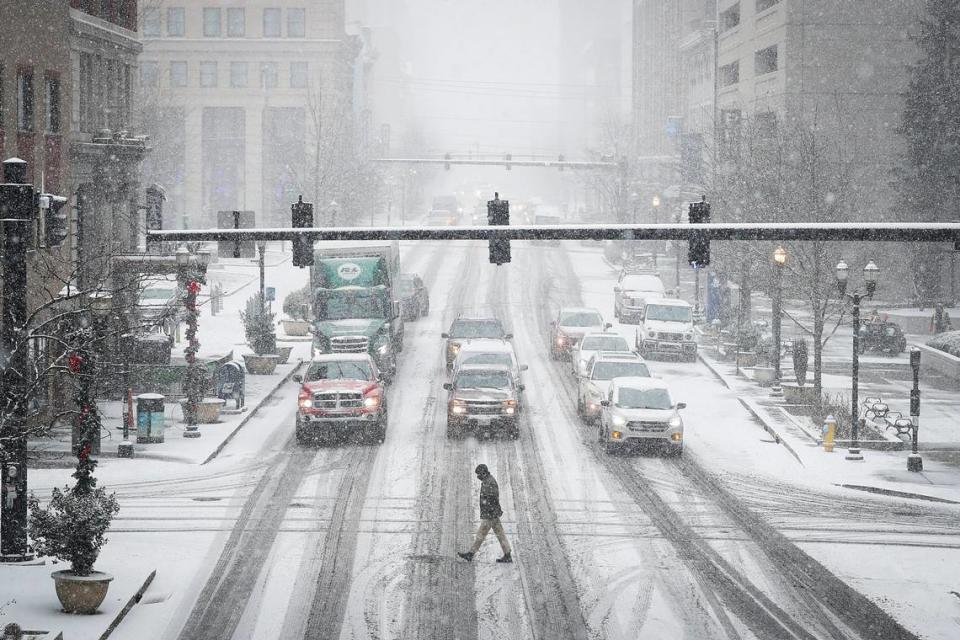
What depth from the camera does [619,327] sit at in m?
54.2

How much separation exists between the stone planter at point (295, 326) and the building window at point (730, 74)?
Answer: 43.0 meters

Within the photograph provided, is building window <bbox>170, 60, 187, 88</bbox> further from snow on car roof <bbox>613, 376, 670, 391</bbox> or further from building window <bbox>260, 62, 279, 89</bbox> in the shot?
snow on car roof <bbox>613, 376, 670, 391</bbox>

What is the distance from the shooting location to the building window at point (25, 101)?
33812 millimetres

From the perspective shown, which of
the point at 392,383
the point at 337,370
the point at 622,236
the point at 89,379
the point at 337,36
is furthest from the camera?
the point at 337,36

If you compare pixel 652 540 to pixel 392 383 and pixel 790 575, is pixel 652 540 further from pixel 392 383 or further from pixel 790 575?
pixel 392 383

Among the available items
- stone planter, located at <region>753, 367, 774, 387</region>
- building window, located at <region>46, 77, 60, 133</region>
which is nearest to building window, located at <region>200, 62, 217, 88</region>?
building window, located at <region>46, 77, 60, 133</region>

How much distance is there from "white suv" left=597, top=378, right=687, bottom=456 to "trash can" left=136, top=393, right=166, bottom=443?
414 inches

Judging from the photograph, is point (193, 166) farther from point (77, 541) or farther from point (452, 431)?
point (77, 541)

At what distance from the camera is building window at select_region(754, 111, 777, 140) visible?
5459 cm

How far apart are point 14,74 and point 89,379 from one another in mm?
15615

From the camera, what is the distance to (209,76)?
4136 inches


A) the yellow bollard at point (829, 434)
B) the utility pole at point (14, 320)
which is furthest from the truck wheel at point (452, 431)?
the utility pole at point (14, 320)

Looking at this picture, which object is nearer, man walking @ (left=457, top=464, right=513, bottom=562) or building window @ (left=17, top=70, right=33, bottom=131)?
man walking @ (left=457, top=464, right=513, bottom=562)

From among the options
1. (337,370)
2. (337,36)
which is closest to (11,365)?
(337,370)
